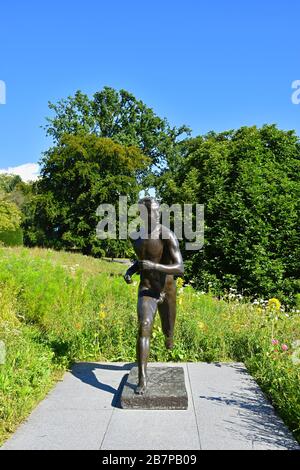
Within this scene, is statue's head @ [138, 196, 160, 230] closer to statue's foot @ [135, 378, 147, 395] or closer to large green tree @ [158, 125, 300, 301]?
statue's foot @ [135, 378, 147, 395]

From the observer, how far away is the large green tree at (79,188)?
31.6 metres

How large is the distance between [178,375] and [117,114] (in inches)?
1464

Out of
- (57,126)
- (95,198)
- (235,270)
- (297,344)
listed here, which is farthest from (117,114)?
(297,344)

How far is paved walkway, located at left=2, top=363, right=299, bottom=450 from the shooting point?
12.5ft

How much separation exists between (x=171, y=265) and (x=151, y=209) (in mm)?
642

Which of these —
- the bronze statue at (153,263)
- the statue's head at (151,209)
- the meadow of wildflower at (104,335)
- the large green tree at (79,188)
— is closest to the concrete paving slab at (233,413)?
the meadow of wildflower at (104,335)

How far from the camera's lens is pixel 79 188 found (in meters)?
32.5

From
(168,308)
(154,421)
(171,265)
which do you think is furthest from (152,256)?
(154,421)

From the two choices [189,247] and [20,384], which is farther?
[189,247]

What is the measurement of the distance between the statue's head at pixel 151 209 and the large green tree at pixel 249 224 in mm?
6375

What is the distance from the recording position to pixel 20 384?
4.92m

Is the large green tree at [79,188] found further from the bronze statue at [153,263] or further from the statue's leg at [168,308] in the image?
the bronze statue at [153,263]

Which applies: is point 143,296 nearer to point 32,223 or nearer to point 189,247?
point 189,247
